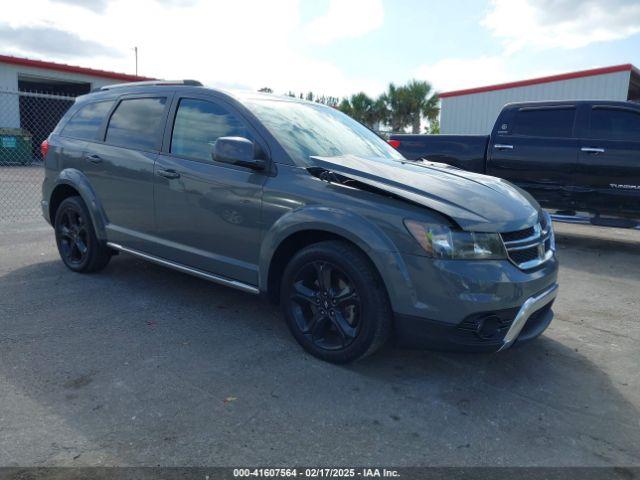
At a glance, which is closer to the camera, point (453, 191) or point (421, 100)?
point (453, 191)

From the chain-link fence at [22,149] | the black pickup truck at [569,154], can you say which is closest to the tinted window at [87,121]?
the chain-link fence at [22,149]

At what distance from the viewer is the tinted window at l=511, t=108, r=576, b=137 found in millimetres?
7777

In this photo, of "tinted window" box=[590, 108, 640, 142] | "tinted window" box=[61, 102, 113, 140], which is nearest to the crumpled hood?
"tinted window" box=[61, 102, 113, 140]

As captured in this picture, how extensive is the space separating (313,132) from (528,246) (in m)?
1.77

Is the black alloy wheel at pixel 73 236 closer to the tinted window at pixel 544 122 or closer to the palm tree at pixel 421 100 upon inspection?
the tinted window at pixel 544 122

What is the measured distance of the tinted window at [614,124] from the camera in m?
7.35

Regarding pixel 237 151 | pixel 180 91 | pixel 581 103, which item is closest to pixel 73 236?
pixel 180 91

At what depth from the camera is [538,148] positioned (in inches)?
308

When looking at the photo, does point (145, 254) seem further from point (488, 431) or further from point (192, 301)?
point (488, 431)

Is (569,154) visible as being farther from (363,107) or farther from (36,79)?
(363,107)

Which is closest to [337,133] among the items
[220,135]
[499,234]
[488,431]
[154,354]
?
[220,135]

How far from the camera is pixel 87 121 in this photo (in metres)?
5.28

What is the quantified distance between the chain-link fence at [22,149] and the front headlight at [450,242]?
286 inches

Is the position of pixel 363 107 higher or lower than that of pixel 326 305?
higher
